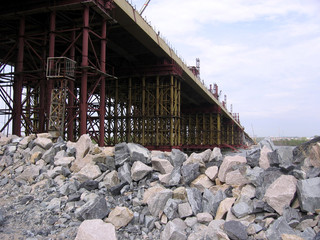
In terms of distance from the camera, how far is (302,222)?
442 cm

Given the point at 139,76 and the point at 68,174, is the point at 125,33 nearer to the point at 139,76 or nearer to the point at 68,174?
the point at 139,76

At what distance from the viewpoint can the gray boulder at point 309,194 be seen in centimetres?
454

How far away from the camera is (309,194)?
4.59 m

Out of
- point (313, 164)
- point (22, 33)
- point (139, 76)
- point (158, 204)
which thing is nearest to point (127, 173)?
point (158, 204)

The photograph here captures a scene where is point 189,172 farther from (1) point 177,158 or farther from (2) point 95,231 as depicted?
(2) point 95,231

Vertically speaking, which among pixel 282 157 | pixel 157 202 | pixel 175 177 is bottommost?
pixel 157 202

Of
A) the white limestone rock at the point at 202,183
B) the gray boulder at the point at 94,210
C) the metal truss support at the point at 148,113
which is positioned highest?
the metal truss support at the point at 148,113

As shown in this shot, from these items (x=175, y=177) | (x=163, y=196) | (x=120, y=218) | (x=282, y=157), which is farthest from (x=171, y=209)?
(x=282, y=157)

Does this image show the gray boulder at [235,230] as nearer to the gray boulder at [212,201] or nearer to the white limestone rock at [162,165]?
the gray boulder at [212,201]

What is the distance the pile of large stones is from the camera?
4699 millimetres

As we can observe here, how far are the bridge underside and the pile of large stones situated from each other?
6.05m

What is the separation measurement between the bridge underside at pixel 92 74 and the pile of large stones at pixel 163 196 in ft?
19.8

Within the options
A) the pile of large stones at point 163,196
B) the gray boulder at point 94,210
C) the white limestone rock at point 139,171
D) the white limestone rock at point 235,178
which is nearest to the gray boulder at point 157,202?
the pile of large stones at point 163,196

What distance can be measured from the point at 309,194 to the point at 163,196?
9.06 feet
